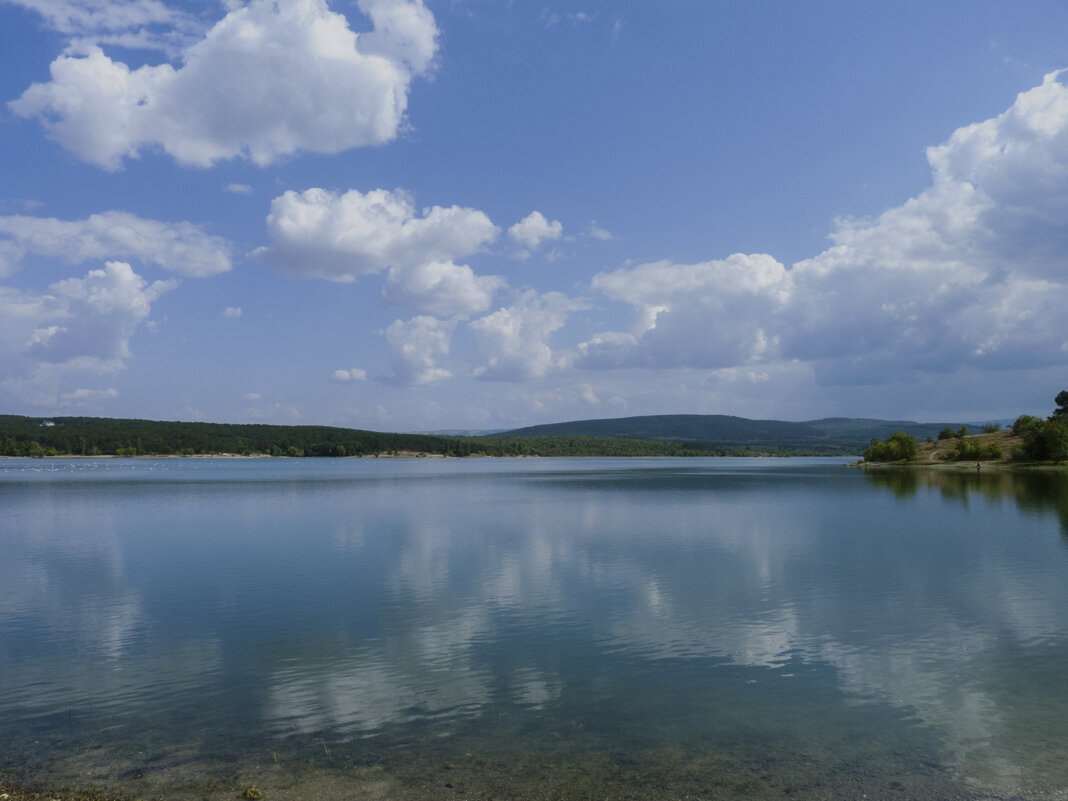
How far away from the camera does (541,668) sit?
713 inches

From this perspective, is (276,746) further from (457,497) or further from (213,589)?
(457,497)

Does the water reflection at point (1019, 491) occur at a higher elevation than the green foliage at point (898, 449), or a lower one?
lower

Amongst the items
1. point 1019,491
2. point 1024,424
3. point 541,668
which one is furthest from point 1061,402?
point 541,668

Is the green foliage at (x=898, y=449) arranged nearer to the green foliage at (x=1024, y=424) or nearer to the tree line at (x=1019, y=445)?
the tree line at (x=1019, y=445)

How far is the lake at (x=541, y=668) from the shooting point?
40.5ft

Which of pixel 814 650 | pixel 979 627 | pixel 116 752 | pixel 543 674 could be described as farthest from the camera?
pixel 979 627

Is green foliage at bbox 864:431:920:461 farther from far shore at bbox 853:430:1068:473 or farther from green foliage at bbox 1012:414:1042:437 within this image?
green foliage at bbox 1012:414:1042:437

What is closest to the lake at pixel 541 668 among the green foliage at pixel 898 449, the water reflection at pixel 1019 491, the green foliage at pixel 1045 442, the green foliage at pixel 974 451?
the water reflection at pixel 1019 491

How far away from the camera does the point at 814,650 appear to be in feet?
64.6

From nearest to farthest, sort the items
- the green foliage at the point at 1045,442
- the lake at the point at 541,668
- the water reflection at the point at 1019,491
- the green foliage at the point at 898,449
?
→ the lake at the point at 541,668, the water reflection at the point at 1019,491, the green foliage at the point at 1045,442, the green foliage at the point at 898,449

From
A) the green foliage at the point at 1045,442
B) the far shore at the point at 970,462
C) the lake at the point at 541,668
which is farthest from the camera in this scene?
the far shore at the point at 970,462

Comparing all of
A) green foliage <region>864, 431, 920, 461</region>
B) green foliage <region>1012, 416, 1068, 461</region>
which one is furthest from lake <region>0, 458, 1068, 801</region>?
green foliage <region>864, 431, 920, 461</region>

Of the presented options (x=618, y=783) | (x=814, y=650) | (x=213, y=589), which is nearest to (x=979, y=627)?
(x=814, y=650)

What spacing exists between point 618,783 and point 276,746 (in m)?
6.55
